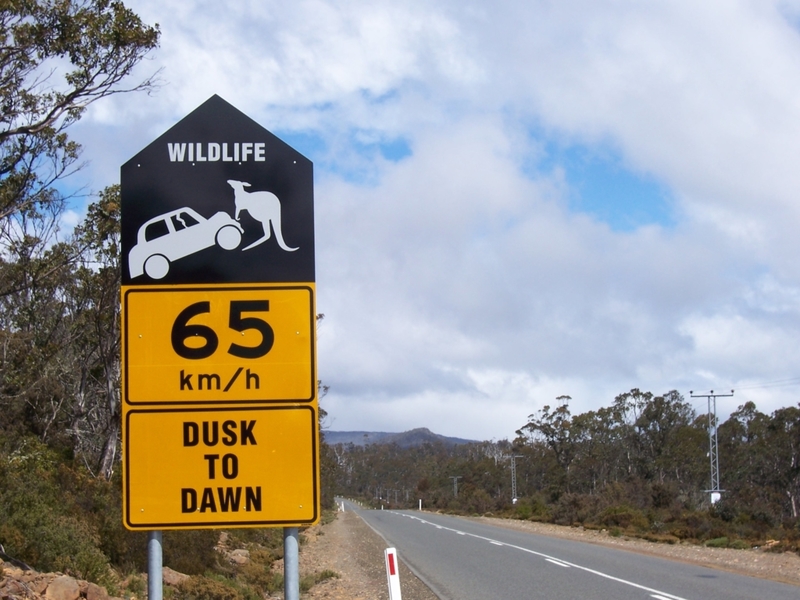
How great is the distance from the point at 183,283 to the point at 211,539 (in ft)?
43.2

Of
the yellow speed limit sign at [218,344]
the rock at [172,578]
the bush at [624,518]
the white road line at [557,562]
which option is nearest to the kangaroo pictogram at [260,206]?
the yellow speed limit sign at [218,344]

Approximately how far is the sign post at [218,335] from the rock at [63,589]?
6465mm

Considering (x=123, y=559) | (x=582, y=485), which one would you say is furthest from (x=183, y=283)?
(x=582, y=485)

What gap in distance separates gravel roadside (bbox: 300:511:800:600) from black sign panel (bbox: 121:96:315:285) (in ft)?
37.3

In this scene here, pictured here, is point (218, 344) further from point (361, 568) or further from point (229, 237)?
point (361, 568)

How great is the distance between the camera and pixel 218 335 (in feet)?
10.7

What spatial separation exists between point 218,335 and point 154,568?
0.88 metres

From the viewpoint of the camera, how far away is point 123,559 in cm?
1368

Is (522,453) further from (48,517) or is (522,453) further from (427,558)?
(48,517)

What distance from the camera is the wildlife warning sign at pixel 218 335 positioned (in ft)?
10.5

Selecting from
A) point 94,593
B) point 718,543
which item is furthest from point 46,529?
point 718,543

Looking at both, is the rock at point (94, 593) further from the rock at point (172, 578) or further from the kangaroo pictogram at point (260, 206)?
the kangaroo pictogram at point (260, 206)

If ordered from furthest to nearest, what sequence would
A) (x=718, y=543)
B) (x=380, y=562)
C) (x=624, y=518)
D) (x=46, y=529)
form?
(x=624, y=518), (x=718, y=543), (x=380, y=562), (x=46, y=529)

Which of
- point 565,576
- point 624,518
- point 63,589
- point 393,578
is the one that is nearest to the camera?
point 393,578
